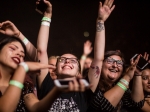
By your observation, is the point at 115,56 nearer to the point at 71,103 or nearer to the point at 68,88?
the point at 71,103

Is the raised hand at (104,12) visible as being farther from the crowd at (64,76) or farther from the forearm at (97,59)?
the forearm at (97,59)

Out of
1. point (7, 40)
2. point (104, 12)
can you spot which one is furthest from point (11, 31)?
point (104, 12)

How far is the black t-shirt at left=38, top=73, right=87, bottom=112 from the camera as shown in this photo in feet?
6.38

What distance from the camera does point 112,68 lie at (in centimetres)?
241

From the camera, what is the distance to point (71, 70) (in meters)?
2.17

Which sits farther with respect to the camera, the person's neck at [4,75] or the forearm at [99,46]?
the forearm at [99,46]

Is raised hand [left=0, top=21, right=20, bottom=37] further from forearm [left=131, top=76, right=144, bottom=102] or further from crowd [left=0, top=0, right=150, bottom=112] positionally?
forearm [left=131, top=76, right=144, bottom=102]

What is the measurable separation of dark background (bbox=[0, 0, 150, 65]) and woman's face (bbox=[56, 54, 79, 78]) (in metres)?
2.89

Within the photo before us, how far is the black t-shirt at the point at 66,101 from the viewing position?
194 cm

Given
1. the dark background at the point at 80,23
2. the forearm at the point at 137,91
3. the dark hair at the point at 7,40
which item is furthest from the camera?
the dark background at the point at 80,23

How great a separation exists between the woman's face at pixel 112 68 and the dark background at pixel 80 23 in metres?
2.76

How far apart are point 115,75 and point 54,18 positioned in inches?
125

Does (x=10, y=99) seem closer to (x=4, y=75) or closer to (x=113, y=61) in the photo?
(x=4, y=75)

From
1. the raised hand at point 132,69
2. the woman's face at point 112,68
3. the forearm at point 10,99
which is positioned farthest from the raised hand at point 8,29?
the raised hand at point 132,69
